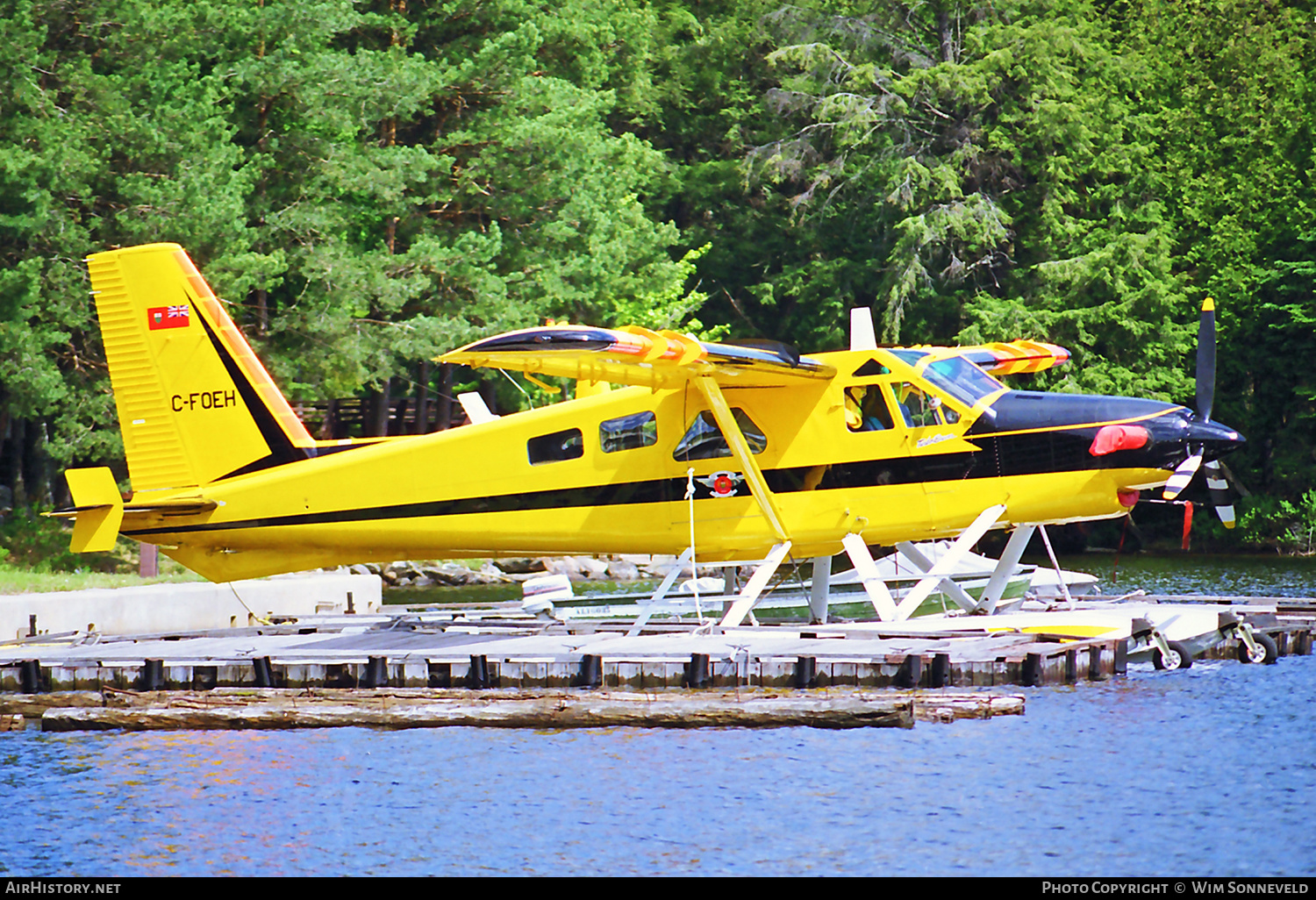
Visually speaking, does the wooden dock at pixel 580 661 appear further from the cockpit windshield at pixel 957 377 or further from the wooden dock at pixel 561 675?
the cockpit windshield at pixel 957 377

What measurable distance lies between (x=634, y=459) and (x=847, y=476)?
225 cm

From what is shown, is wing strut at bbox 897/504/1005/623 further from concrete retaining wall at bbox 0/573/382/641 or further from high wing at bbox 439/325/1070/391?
concrete retaining wall at bbox 0/573/382/641

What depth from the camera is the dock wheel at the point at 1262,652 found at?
1736 centimetres

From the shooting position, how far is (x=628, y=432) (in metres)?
17.4

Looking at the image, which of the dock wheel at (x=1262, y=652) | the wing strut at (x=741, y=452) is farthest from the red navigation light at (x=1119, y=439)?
the wing strut at (x=741, y=452)

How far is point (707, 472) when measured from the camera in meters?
17.2

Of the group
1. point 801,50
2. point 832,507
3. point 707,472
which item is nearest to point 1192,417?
point 832,507

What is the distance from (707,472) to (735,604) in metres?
1.48

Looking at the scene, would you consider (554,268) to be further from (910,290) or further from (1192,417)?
(1192,417)

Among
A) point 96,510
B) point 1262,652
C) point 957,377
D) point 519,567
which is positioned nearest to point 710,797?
point 957,377

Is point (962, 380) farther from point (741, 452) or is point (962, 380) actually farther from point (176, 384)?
point (176, 384)

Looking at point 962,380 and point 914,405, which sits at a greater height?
point 962,380

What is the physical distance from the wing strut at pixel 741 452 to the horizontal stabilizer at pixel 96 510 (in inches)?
239

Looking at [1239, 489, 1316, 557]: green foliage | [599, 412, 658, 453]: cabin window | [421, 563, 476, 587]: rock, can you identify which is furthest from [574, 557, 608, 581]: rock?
[599, 412, 658, 453]: cabin window
